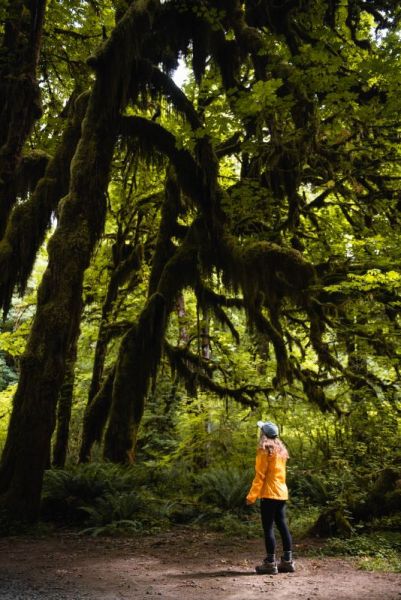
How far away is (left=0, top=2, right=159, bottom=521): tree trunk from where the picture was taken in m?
7.23

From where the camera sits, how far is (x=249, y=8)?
28.5 ft

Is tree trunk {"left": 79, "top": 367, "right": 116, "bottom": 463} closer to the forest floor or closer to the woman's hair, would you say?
the forest floor

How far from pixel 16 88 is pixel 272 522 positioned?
8.17 meters

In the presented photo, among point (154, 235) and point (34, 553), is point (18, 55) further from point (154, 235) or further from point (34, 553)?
point (34, 553)

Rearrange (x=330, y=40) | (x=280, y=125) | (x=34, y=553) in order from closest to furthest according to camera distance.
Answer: (x=34, y=553), (x=330, y=40), (x=280, y=125)

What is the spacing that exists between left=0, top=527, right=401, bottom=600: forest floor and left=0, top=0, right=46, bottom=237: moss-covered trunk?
5.78 m

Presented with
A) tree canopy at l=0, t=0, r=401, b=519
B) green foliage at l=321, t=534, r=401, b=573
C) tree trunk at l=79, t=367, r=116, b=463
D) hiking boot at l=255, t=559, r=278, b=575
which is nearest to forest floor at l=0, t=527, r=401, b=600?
hiking boot at l=255, t=559, r=278, b=575

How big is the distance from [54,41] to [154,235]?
523 centimetres

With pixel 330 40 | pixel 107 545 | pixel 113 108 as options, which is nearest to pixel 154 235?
pixel 113 108

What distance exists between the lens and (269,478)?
548cm

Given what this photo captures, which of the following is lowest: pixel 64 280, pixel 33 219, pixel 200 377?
pixel 200 377

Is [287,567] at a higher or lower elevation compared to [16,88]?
lower

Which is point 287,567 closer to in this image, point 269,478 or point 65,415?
point 269,478

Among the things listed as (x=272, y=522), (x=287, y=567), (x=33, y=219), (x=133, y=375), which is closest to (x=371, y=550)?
(x=287, y=567)
